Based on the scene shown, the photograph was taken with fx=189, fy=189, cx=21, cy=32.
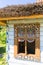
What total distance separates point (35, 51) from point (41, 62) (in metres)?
0.46

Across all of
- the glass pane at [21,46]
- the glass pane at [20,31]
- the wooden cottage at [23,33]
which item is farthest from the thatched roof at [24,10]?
the glass pane at [21,46]

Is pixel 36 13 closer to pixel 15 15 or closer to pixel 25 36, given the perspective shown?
pixel 15 15

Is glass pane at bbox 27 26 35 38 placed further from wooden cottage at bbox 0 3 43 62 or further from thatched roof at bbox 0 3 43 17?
thatched roof at bbox 0 3 43 17

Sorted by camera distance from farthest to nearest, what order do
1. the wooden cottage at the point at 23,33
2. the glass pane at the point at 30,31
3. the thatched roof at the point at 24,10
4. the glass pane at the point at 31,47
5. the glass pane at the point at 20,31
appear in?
the glass pane at the point at 20,31 < the glass pane at the point at 31,47 < the glass pane at the point at 30,31 < the wooden cottage at the point at 23,33 < the thatched roof at the point at 24,10

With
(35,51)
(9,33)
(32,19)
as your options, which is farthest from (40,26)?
(9,33)

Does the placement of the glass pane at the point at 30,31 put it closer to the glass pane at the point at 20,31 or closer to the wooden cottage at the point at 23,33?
the wooden cottage at the point at 23,33

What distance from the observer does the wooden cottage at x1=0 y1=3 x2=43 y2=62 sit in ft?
21.5

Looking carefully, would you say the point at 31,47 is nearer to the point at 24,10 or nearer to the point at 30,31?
the point at 30,31

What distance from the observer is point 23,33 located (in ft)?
24.1

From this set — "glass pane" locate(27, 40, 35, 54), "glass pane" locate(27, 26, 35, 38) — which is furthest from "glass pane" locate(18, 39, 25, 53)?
"glass pane" locate(27, 26, 35, 38)

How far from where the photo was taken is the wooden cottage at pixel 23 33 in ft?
21.5

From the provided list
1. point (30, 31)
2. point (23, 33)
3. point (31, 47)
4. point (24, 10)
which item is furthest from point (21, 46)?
point (24, 10)

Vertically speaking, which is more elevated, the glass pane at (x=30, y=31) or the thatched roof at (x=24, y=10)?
the thatched roof at (x=24, y=10)

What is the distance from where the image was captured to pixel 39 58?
6891mm
